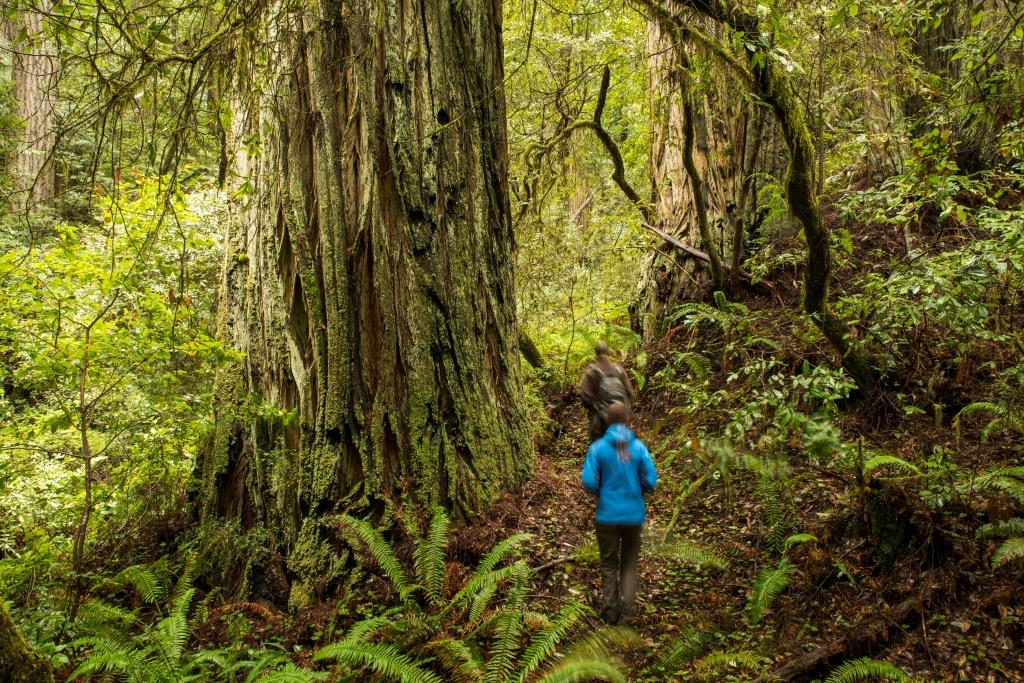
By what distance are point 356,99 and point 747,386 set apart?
17.9 feet

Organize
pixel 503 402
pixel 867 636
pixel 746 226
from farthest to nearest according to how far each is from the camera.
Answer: pixel 746 226 → pixel 503 402 → pixel 867 636

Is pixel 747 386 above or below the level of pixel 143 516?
above

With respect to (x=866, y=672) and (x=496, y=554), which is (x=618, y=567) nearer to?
(x=496, y=554)

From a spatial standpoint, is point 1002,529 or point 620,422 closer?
point 1002,529

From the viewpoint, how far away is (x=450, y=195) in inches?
229

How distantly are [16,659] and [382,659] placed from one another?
6.02 feet

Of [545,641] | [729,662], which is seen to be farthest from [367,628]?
[729,662]

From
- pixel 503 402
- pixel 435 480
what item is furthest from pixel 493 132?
pixel 435 480

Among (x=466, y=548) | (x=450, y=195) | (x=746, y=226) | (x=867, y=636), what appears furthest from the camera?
(x=746, y=226)

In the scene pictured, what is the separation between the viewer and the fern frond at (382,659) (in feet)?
12.5

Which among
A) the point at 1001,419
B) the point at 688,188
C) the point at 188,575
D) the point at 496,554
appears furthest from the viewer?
the point at 688,188

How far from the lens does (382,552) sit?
488cm

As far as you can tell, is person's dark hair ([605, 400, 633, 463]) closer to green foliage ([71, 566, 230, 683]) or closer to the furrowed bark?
the furrowed bark

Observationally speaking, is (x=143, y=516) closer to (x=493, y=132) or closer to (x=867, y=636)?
(x=493, y=132)
